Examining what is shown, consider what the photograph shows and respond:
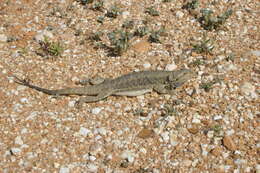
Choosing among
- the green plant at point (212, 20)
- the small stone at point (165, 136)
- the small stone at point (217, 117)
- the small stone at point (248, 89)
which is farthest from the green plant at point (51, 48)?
the small stone at point (248, 89)

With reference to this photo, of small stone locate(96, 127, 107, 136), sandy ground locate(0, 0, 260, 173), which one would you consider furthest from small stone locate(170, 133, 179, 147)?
small stone locate(96, 127, 107, 136)

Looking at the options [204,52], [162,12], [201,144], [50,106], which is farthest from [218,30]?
[50,106]

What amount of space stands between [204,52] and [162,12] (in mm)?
2443

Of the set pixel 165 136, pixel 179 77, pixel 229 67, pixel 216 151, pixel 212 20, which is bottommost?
pixel 165 136

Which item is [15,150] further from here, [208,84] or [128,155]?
[208,84]

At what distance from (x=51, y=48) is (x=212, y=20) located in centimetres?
489

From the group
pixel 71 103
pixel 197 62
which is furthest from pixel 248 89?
pixel 71 103

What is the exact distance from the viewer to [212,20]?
10.8m

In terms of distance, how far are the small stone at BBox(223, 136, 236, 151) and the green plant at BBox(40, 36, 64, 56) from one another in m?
5.26

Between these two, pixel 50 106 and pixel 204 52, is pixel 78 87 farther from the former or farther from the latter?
pixel 204 52

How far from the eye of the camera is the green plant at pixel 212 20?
10.8 meters

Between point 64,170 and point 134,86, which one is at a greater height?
point 134,86

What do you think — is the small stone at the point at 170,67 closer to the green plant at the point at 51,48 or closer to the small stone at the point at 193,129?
the small stone at the point at 193,129

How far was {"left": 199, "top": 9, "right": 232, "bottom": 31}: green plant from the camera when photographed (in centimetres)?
1080
